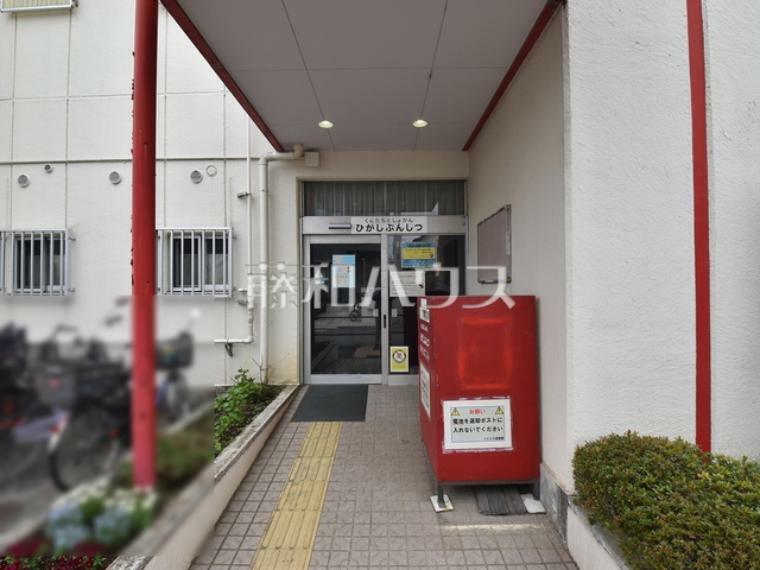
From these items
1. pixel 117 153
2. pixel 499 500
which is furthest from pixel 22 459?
pixel 117 153

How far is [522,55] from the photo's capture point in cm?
356

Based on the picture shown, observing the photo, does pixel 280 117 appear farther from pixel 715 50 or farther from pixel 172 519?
pixel 172 519

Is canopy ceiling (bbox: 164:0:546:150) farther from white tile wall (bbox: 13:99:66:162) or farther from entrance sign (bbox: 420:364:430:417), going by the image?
white tile wall (bbox: 13:99:66:162)

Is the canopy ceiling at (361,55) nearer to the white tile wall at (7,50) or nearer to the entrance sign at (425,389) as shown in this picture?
the entrance sign at (425,389)

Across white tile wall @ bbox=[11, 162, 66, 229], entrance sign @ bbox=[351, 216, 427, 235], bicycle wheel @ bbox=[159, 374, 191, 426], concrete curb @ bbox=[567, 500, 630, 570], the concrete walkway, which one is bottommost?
the concrete walkway

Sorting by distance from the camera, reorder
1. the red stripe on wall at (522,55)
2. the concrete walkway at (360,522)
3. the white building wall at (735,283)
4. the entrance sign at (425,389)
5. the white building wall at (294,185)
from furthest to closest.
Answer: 1. the white building wall at (294,185)
2. the entrance sign at (425,389)
3. the red stripe on wall at (522,55)
4. the white building wall at (735,283)
5. the concrete walkway at (360,522)

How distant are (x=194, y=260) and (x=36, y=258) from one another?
2.08 meters

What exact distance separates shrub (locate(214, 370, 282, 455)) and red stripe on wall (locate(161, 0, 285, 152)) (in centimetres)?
308

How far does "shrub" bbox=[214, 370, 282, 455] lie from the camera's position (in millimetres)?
4171

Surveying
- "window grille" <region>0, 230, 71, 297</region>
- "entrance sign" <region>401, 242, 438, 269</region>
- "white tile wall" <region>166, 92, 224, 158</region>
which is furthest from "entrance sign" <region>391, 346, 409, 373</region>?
"window grille" <region>0, 230, 71, 297</region>

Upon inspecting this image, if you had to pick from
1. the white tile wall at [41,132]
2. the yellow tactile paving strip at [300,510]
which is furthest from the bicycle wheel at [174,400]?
the white tile wall at [41,132]

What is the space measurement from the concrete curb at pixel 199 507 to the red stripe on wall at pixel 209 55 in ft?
10.2

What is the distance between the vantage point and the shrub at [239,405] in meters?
4.17

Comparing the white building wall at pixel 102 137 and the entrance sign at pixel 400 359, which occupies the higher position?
the white building wall at pixel 102 137
